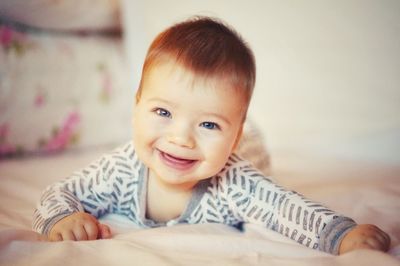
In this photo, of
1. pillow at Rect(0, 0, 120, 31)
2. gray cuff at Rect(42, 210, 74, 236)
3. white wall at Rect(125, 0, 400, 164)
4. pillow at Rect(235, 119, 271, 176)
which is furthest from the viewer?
white wall at Rect(125, 0, 400, 164)

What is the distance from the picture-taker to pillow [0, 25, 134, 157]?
1164 mm

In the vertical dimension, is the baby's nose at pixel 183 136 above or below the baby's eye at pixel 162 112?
below

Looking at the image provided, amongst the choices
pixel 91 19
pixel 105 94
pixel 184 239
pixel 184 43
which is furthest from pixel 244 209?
pixel 91 19

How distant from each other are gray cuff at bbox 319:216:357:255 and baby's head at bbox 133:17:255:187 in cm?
19

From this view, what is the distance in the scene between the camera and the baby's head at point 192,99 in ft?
2.10

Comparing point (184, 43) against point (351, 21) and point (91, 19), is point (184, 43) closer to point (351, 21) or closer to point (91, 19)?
point (91, 19)

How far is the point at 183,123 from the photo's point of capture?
0.64 meters

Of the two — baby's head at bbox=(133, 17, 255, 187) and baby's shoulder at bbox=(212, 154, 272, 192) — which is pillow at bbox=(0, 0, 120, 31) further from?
baby's shoulder at bbox=(212, 154, 272, 192)

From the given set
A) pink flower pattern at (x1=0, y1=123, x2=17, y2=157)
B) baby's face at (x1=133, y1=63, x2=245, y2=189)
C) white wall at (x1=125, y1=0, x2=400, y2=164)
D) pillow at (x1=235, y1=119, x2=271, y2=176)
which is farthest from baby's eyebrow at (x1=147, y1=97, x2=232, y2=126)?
white wall at (x1=125, y1=0, x2=400, y2=164)

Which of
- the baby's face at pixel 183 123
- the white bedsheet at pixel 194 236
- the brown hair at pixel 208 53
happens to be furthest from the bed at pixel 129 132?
the brown hair at pixel 208 53

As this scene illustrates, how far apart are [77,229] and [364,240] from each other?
40 centimetres

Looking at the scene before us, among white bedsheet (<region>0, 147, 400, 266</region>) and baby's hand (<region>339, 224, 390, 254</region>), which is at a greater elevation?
baby's hand (<region>339, 224, 390, 254</region>)

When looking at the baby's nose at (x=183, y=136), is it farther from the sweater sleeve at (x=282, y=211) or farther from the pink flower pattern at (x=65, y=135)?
the pink flower pattern at (x=65, y=135)

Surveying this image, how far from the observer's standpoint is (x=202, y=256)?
59 cm
